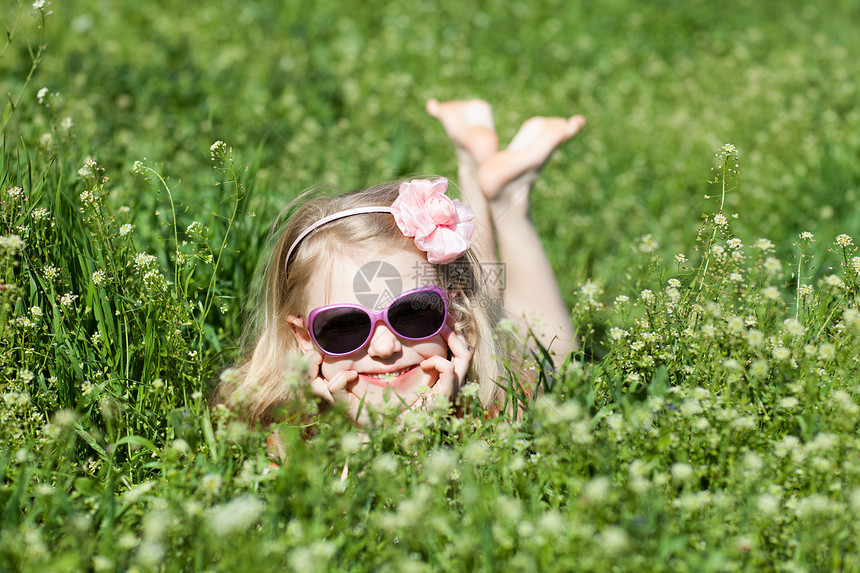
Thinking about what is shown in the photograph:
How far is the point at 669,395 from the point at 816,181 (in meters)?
3.72

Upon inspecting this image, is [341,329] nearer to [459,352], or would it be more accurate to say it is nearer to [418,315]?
[418,315]

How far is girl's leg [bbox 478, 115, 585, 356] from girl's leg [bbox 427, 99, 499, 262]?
0.08 metres

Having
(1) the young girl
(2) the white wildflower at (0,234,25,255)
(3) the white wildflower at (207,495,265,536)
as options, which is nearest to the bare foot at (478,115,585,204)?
(1) the young girl

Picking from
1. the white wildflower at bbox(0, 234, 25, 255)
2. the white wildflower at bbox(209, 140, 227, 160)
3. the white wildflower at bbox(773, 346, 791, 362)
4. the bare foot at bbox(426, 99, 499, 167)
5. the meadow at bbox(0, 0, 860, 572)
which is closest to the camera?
the meadow at bbox(0, 0, 860, 572)

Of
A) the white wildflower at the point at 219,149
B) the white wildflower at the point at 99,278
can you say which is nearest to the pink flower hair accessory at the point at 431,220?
the white wildflower at the point at 219,149

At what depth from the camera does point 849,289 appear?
261 centimetres

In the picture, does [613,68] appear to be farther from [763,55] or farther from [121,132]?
[121,132]

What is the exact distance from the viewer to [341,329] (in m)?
2.71

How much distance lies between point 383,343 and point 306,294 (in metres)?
0.39

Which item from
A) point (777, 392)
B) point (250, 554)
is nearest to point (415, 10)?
point (777, 392)

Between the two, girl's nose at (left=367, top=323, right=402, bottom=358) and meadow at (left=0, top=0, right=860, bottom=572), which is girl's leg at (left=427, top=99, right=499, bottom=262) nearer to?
meadow at (left=0, top=0, right=860, bottom=572)

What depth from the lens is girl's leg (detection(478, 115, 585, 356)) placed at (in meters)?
3.51

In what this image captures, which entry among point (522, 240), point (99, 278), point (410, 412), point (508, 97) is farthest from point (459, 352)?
point (508, 97)

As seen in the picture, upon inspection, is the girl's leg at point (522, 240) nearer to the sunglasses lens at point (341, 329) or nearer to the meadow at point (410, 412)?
the meadow at point (410, 412)
